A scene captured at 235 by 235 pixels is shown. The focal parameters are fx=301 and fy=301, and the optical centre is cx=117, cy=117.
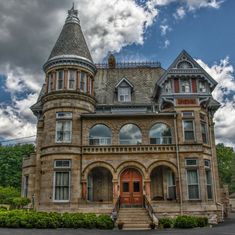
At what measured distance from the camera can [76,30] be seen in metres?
30.1

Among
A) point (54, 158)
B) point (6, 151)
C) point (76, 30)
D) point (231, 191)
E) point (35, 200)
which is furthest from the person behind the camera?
point (231, 191)

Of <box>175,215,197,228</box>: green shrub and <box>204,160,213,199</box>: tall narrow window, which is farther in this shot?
<box>204,160,213,199</box>: tall narrow window

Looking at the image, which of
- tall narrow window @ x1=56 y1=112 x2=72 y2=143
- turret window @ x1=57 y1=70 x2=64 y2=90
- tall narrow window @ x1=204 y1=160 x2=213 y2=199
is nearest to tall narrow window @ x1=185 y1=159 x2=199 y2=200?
tall narrow window @ x1=204 y1=160 x2=213 y2=199

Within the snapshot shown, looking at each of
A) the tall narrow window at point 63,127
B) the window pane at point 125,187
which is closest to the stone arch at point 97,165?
the window pane at point 125,187

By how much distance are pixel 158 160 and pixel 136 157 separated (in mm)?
1859

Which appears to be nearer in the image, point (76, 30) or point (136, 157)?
point (136, 157)

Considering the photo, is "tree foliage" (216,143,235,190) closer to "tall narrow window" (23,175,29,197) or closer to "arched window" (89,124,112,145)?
"arched window" (89,124,112,145)

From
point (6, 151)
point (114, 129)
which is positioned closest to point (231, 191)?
point (6, 151)

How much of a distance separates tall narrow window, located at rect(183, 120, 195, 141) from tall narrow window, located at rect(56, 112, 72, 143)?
993cm

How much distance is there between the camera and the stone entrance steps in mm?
20792

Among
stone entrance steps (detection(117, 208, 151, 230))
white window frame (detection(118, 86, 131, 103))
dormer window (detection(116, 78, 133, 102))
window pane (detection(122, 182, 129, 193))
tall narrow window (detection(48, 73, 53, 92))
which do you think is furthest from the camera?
dormer window (detection(116, 78, 133, 102))

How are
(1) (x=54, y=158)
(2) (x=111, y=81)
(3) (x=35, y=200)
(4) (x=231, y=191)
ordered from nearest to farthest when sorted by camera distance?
1. (1) (x=54, y=158)
2. (3) (x=35, y=200)
3. (2) (x=111, y=81)
4. (4) (x=231, y=191)

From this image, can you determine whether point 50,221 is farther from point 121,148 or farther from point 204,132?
point 204,132

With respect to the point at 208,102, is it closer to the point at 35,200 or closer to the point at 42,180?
the point at 42,180
